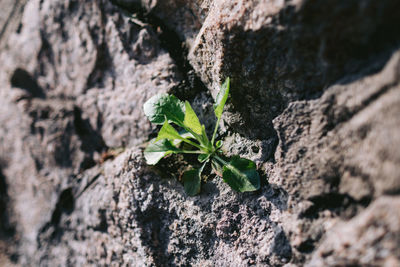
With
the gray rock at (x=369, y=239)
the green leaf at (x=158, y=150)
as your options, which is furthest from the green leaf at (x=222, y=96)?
the gray rock at (x=369, y=239)

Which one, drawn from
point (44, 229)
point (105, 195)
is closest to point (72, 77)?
point (105, 195)

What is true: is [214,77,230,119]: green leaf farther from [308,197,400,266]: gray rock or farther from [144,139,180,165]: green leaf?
[308,197,400,266]: gray rock

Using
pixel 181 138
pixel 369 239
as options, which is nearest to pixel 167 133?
pixel 181 138

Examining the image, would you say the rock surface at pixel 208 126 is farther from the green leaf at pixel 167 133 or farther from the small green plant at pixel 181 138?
the green leaf at pixel 167 133

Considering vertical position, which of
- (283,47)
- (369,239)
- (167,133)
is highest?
(283,47)

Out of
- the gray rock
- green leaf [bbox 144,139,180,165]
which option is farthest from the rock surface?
green leaf [bbox 144,139,180,165]

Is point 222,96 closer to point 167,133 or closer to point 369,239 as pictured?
point 167,133
